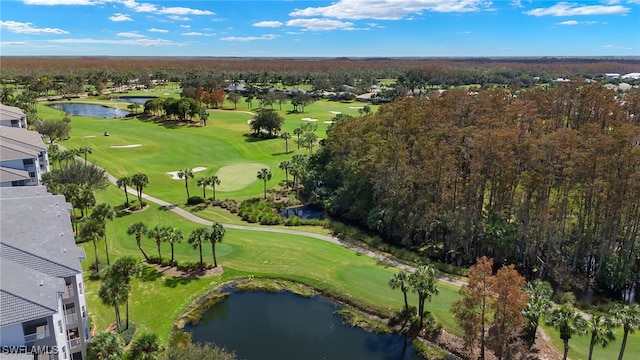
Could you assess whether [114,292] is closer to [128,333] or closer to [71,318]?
[71,318]

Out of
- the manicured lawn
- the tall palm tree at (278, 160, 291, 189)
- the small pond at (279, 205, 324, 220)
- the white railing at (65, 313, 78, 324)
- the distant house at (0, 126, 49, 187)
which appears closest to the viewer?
the white railing at (65, 313, 78, 324)

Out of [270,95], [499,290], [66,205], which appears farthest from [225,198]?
[270,95]

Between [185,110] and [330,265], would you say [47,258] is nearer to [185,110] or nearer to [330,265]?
[330,265]

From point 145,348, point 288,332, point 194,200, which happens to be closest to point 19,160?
point 194,200

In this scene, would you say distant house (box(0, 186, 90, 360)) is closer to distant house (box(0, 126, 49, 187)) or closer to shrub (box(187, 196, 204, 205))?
distant house (box(0, 126, 49, 187))

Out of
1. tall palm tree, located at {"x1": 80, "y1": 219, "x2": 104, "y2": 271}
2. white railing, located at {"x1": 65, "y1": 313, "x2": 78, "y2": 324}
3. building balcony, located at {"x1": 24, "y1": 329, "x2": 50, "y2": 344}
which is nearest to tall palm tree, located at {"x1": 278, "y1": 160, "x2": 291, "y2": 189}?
tall palm tree, located at {"x1": 80, "y1": 219, "x2": 104, "y2": 271}

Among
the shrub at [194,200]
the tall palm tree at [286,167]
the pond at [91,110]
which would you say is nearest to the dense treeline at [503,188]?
the tall palm tree at [286,167]
